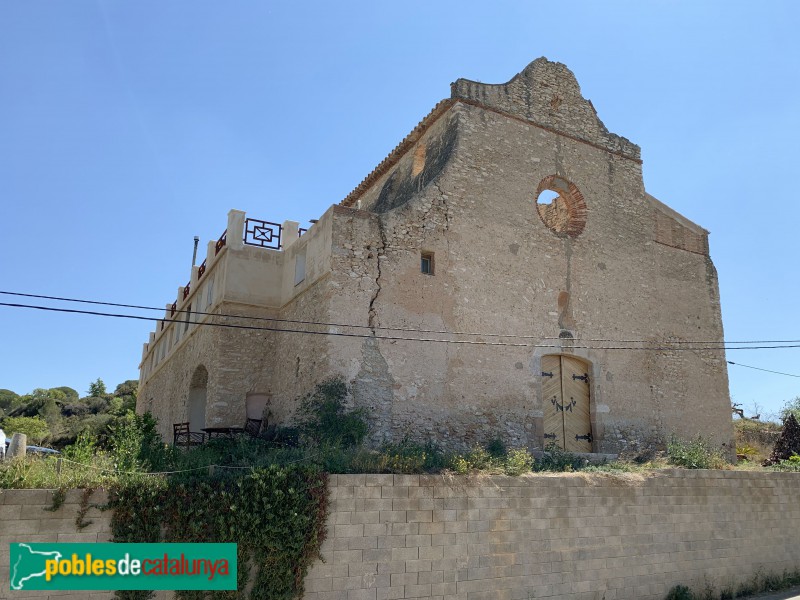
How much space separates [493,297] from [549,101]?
5.95m

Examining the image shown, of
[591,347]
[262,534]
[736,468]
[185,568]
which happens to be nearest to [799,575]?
[736,468]

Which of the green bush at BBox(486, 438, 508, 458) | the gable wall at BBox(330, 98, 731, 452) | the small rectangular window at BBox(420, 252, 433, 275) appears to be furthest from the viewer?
the small rectangular window at BBox(420, 252, 433, 275)

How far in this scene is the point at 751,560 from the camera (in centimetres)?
1299

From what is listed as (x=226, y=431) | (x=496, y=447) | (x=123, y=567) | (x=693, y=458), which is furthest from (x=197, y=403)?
(x=693, y=458)

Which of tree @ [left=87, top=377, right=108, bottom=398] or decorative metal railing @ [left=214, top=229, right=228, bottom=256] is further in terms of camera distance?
tree @ [left=87, top=377, right=108, bottom=398]

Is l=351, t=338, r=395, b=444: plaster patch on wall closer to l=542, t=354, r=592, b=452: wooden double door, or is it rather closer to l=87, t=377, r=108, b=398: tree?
l=542, t=354, r=592, b=452: wooden double door

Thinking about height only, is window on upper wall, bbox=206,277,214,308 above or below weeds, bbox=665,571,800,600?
above

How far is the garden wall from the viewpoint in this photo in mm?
8734

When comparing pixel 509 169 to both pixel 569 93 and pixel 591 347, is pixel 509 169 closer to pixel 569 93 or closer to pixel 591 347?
pixel 569 93

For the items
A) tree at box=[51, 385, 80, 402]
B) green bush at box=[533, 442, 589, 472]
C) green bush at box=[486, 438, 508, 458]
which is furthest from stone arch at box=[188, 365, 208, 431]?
tree at box=[51, 385, 80, 402]

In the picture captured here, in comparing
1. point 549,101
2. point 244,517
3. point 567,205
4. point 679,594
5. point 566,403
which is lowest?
point 679,594

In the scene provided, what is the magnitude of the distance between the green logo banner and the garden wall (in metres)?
0.15

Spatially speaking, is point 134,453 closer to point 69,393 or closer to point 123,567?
point 123,567

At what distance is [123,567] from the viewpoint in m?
7.85
